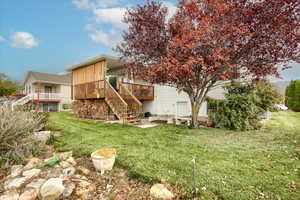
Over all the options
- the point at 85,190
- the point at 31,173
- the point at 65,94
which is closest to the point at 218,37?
the point at 85,190

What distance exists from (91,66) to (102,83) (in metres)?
2.79

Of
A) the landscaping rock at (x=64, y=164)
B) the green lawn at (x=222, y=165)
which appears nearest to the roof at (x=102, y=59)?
the green lawn at (x=222, y=165)

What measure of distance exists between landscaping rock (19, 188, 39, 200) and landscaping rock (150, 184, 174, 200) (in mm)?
1847

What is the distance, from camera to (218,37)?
5863mm

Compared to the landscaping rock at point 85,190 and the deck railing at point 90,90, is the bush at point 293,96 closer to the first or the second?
the deck railing at point 90,90

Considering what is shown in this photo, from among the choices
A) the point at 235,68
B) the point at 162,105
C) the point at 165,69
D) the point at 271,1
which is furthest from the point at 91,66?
the point at 271,1

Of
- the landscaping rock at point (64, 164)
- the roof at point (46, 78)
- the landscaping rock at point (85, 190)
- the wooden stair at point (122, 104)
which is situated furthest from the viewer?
the roof at point (46, 78)

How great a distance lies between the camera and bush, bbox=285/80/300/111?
644 inches

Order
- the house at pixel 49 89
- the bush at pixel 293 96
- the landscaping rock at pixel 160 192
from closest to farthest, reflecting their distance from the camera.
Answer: the landscaping rock at pixel 160 192 < the bush at pixel 293 96 < the house at pixel 49 89

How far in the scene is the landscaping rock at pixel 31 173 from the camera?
2959 millimetres

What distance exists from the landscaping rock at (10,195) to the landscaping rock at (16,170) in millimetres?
691

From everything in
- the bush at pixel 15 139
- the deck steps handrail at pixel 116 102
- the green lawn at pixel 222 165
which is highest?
the deck steps handrail at pixel 116 102

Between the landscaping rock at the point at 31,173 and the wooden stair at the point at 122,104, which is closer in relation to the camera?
the landscaping rock at the point at 31,173

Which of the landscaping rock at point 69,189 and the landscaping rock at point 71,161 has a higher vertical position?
the landscaping rock at point 71,161
